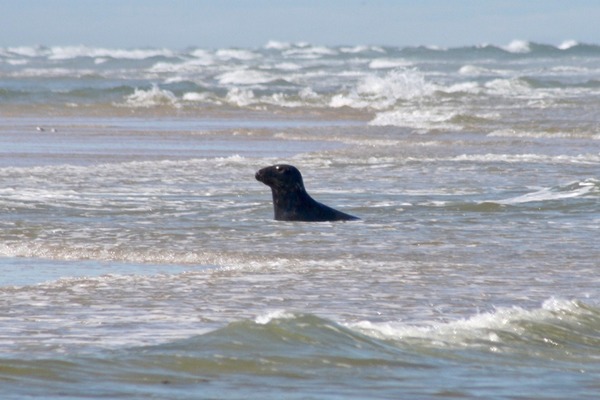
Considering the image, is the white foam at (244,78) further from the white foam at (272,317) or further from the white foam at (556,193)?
the white foam at (272,317)

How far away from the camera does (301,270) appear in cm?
804

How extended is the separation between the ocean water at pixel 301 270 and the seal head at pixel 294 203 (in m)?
0.19

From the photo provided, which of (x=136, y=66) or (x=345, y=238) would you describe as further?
(x=136, y=66)

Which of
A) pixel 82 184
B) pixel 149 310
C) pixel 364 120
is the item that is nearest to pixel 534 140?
pixel 364 120

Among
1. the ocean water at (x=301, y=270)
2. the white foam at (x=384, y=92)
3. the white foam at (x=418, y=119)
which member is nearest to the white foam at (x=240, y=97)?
the white foam at (x=384, y=92)

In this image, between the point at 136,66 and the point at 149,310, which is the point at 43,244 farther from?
the point at 136,66

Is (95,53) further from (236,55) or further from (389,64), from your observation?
(389,64)

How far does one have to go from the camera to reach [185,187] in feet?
42.9

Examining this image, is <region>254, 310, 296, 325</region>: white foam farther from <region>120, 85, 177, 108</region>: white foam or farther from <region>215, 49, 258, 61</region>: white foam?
<region>215, 49, 258, 61</region>: white foam

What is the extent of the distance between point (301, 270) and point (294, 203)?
270 cm

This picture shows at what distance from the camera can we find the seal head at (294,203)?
1060cm

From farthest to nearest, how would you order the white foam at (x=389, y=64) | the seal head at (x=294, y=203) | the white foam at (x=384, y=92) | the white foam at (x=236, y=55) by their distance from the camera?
the white foam at (x=236, y=55)
the white foam at (x=389, y=64)
the white foam at (x=384, y=92)
the seal head at (x=294, y=203)

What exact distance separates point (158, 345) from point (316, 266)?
2649 mm

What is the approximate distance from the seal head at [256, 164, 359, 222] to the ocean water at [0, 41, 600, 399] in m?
0.19
